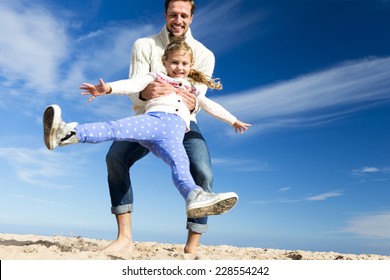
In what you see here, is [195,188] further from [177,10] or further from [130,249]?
[177,10]

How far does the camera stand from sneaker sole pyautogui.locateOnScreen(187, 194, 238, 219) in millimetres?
4094

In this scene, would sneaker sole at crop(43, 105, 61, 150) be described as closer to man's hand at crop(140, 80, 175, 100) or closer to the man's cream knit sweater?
man's hand at crop(140, 80, 175, 100)

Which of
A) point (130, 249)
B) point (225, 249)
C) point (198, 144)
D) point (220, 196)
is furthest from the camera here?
point (225, 249)

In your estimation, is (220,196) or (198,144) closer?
(220,196)

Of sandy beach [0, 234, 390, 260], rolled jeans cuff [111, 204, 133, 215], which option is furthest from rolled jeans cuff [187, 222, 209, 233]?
rolled jeans cuff [111, 204, 133, 215]

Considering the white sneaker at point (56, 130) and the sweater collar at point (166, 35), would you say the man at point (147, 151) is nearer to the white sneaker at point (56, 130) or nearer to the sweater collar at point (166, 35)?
the sweater collar at point (166, 35)

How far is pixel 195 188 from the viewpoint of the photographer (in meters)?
4.25

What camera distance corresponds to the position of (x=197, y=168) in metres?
5.32

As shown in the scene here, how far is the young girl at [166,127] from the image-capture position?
412 centimetres

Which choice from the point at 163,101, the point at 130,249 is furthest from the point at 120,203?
the point at 163,101

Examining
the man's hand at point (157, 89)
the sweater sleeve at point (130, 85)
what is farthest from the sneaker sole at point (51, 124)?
the man's hand at point (157, 89)

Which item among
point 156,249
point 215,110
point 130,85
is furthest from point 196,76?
point 156,249

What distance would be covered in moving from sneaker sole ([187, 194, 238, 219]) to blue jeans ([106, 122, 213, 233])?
1.13 metres
